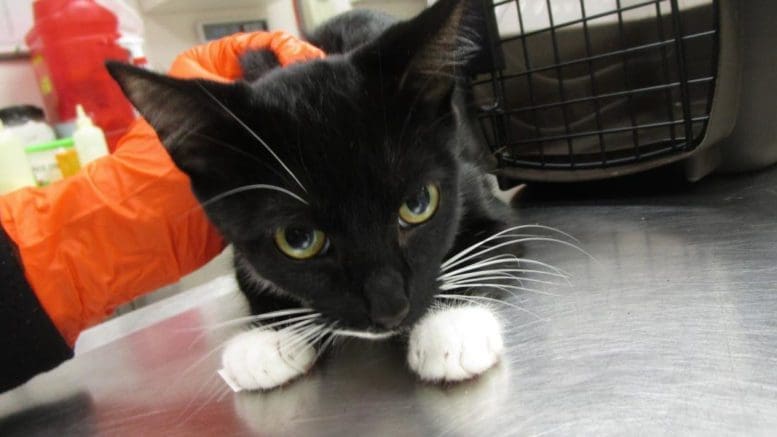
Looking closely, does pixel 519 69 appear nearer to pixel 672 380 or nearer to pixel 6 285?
pixel 672 380

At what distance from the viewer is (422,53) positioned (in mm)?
620

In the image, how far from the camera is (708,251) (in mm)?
753

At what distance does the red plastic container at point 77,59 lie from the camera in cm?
160

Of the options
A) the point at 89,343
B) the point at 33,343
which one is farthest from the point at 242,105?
the point at 89,343

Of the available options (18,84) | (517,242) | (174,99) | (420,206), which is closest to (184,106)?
(174,99)

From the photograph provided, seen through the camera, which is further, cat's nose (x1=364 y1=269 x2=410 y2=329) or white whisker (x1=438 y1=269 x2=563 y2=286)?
white whisker (x1=438 y1=269 x2=563 y2=286)

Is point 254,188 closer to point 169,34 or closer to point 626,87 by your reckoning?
point 626,87

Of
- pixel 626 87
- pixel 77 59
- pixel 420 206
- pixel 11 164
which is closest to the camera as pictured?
pixel 420 206

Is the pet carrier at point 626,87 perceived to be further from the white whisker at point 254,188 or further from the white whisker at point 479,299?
the white whisker at point 254,188

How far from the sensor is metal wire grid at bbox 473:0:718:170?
949 mm

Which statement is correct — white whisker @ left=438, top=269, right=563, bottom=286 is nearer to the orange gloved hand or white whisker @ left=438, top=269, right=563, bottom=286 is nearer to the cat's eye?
the cat's eye

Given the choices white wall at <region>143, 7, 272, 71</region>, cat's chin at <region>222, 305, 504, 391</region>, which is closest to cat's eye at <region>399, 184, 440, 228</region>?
cat's chin at <region>222, 305, 504, 391</region>

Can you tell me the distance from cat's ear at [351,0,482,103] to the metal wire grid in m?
0.36

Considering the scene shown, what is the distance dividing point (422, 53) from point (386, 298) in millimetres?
280
